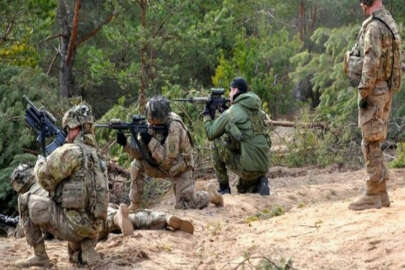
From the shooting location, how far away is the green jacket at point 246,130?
11430mm

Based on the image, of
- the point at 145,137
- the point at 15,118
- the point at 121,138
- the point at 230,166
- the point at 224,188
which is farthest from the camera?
the point at 15,118

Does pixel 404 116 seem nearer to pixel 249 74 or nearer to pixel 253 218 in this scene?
pixel 249 74

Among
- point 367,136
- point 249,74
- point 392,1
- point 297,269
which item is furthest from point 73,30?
point 297,269

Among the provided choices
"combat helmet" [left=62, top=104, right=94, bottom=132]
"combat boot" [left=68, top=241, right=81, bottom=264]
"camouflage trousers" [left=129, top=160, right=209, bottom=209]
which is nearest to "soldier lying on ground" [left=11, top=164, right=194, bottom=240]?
"combat boot" [left=68, top=241, right=81, bottom=264]

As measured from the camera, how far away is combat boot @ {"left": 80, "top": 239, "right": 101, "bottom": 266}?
23.5 ft

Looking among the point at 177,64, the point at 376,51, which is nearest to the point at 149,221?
the point at 376,51

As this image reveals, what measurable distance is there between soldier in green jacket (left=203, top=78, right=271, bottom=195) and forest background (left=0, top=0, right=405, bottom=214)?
→ 2.92 metres

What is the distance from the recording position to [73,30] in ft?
74.4

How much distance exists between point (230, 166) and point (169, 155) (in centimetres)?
195

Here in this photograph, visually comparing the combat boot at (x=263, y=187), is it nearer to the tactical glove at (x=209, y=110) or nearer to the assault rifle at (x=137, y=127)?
the tactical glove at (x=209, y=110)

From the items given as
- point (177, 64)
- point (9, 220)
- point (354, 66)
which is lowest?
point (9, 220)

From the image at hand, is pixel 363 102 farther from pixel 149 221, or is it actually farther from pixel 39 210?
pixel 39 210

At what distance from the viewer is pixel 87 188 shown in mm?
7090

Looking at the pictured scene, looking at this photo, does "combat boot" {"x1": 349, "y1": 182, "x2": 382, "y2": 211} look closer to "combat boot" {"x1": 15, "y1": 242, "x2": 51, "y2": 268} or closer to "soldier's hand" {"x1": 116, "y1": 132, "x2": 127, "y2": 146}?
"soldier's hand" {"x1": 116, "y1": 132, "x2": 127, "y2": 146}
